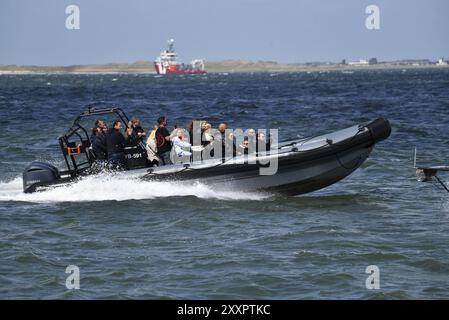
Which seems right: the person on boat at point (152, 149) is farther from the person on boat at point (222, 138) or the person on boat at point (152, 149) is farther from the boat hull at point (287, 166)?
the person on boat at point (222, 138)

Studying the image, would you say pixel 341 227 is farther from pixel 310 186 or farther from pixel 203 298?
pixel 203 298

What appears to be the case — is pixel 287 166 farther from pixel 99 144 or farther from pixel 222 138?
pixel 99 144

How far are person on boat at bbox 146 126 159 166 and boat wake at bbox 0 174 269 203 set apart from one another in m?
0.54

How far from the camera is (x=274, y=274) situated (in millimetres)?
9211

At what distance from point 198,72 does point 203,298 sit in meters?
179

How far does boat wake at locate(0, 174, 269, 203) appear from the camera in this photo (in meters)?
13.3

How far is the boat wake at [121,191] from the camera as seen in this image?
13.3 m

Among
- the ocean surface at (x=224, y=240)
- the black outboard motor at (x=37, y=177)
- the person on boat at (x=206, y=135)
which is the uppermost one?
the person on boat at (x=206, y=135)

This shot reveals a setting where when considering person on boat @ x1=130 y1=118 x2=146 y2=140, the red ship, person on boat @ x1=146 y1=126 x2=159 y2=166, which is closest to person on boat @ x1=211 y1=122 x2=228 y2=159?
person on boat @ x1=146 y1=126 x2=159 y2=166

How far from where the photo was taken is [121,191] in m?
13.4

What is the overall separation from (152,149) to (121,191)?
0.85 m

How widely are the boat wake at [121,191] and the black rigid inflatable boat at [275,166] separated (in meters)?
0.10

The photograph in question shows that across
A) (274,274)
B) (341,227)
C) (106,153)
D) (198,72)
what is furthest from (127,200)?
(198,72)

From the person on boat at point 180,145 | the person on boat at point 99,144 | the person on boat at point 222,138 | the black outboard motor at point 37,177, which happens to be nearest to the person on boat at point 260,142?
the person on boat at point 222,138
